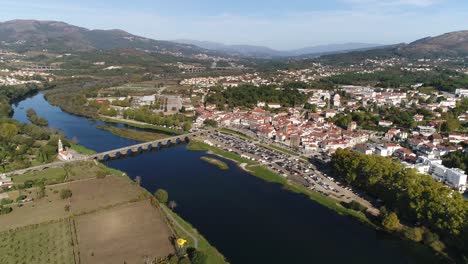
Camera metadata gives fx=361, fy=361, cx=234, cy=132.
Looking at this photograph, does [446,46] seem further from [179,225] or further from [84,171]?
[179,225]

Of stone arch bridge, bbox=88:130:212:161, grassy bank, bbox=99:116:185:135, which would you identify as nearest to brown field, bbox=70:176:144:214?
stone arch bridge, bbox=88:130:212:161

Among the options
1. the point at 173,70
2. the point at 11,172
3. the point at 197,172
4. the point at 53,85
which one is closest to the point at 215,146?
the point at 197,172

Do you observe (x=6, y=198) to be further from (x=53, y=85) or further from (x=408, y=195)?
(x=53, y=85)

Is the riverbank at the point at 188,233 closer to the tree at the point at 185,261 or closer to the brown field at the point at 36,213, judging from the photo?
the tree at the point at 185,261

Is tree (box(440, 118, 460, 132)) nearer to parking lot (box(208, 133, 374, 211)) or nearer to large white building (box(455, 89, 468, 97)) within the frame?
parking lot (box(208, 133, 374, 211))

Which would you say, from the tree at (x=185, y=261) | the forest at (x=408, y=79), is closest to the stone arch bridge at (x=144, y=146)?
the tree at (x=185, y=261)
